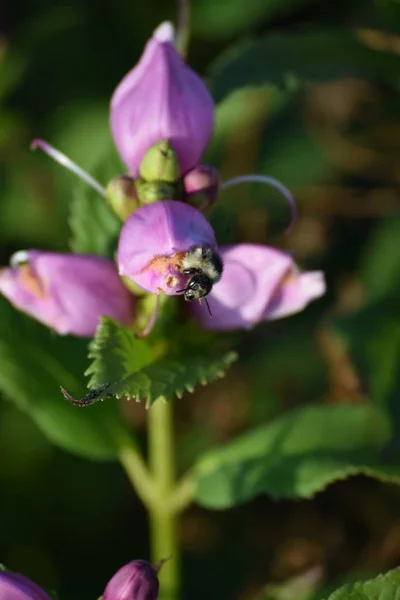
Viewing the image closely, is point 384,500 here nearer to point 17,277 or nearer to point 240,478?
point 240,478

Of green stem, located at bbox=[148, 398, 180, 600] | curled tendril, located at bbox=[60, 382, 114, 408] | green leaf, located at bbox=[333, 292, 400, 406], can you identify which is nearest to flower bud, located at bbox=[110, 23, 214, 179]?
curled tendril, located at bbox=[60, 382, 114, 408]

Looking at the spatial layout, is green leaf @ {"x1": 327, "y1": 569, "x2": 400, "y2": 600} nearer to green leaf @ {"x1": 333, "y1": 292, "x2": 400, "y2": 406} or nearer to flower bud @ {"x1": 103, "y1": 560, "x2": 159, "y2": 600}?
Result: flower bud @ {"x1": 103, "y1": 560, "x2": 159, "y2": 600}

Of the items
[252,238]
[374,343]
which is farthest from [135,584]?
[252,238]

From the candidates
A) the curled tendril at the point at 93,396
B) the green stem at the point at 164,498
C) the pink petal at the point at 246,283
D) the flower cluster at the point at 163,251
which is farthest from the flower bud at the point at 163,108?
the green stem at the point at 164,498

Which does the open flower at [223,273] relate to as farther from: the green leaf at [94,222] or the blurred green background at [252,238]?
the blurred green background at [252,238]

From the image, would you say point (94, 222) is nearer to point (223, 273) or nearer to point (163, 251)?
point (223, 273)

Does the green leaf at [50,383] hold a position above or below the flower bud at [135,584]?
above

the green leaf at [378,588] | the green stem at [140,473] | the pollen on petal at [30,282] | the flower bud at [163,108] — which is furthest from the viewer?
the green stem at [140,473]
